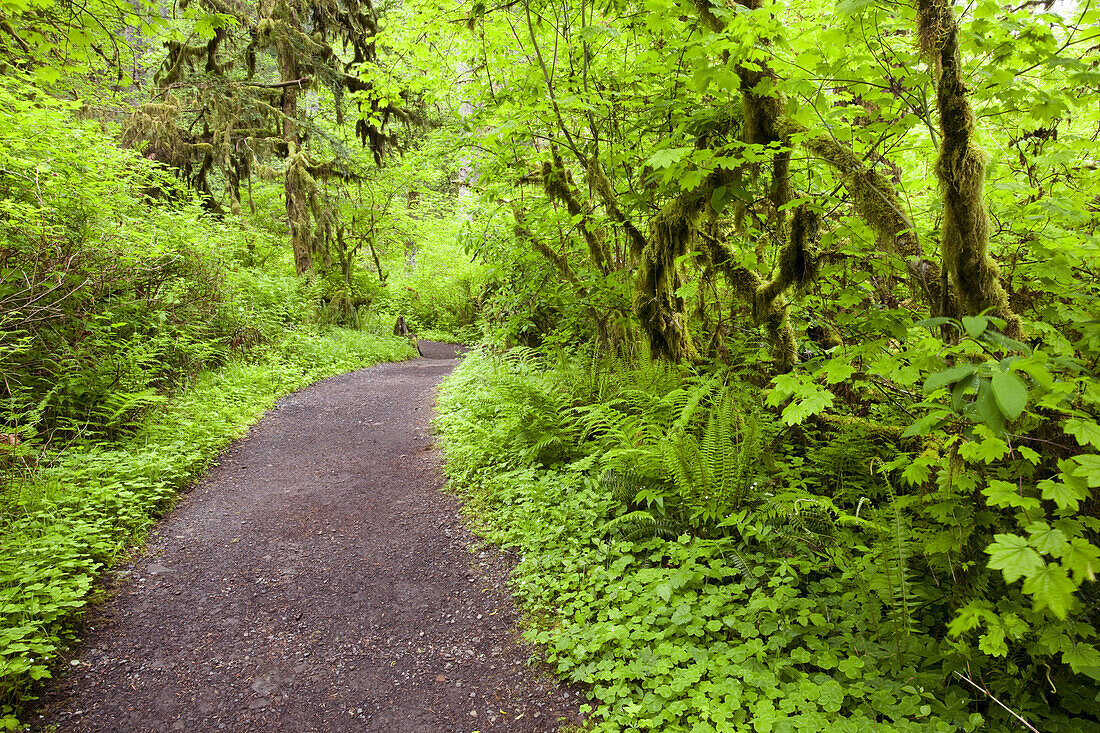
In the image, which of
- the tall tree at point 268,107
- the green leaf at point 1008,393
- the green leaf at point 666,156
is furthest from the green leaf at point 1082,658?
the tall tree at point 268,107

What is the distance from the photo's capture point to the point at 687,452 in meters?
3.67

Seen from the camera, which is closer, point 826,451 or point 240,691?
point 240,691

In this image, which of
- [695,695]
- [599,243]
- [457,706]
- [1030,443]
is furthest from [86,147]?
[1030,443]

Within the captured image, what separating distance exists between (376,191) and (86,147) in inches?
344

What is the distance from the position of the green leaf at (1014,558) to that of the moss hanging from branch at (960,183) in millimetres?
1135

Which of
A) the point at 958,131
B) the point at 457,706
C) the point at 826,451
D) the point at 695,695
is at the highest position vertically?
the point at 958,131

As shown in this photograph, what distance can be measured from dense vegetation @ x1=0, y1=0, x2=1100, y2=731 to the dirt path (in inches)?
12.2

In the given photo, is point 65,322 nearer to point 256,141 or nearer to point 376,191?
point 256,141

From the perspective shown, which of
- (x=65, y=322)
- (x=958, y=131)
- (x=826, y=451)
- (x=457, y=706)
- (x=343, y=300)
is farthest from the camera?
(x=343, y=300)

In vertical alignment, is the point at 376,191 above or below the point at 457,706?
above

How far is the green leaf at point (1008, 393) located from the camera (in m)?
1.28

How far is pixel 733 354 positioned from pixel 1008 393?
13.2 feet

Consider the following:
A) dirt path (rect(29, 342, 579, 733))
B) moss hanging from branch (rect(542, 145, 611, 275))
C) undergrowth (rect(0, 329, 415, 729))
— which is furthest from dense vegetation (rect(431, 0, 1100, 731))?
undergrowth (rect(0, 329, 415, 729))

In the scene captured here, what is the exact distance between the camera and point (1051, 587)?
1.59 meters
